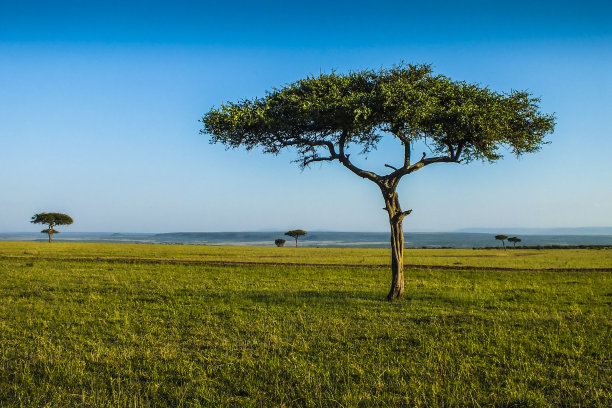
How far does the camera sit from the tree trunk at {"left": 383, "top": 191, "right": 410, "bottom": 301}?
19844 mm

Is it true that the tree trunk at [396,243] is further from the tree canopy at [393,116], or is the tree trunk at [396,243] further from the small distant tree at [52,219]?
the small distant tree at [52,219]

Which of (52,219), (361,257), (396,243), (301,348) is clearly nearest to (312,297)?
(396,243)

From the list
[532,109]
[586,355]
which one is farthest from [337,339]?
[532,109]

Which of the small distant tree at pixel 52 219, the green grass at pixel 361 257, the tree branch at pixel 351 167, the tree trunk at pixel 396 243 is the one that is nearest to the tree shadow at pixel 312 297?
the tree trunk at pixel 396 243

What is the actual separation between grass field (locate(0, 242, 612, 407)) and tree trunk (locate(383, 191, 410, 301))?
1031mm

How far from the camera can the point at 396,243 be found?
2034 cm

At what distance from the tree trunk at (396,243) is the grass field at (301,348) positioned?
1031 millimetres

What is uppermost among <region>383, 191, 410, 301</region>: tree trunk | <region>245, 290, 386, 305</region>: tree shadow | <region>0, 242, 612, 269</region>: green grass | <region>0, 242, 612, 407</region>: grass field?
<region>383, 191, 410, 301</region>: tree trunk

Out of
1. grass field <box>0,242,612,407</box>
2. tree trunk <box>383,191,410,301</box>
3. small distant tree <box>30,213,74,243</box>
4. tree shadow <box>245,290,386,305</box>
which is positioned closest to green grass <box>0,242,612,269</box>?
tree shadow <box>245,290,386,305</box>

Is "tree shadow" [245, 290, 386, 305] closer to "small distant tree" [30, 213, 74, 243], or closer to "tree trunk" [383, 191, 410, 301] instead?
"tree trunk" [383, 191, 410, 301]

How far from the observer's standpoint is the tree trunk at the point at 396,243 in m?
19.8

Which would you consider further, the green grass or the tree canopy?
the green grass

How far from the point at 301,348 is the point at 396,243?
34.5ft

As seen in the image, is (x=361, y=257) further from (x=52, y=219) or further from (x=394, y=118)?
(x=52, y=219)
